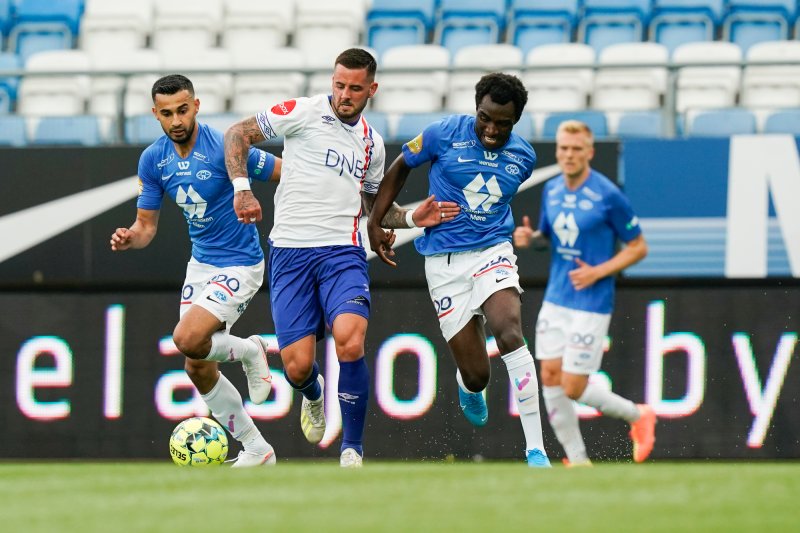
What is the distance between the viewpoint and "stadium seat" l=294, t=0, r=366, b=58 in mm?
15422

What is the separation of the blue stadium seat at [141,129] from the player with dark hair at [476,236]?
13.4ft

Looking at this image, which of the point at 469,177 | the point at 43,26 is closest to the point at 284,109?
the point at 469,177

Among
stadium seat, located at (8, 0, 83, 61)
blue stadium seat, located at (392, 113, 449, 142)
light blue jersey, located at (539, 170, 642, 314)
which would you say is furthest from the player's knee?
stadium seat, located at (8, 0, 83, 61)

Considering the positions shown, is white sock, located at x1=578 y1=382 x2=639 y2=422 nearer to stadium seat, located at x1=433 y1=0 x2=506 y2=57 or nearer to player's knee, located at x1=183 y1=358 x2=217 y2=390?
player's knee, located at x1=183 y1=358 x2=217 y2=390

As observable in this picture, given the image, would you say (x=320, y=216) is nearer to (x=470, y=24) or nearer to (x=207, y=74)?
(x=207, y=74)

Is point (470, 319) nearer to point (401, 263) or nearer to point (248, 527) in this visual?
point (401, 263)

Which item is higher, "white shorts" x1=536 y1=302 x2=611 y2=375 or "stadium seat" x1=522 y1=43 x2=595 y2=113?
"stadium seat" x1=522 y1=43 x2=595 y2=113

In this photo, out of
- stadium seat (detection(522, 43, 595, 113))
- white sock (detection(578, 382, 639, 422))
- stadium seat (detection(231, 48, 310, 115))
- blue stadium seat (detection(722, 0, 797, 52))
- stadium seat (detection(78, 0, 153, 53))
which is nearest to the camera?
white sock (detection(578, 382, 639, 422))

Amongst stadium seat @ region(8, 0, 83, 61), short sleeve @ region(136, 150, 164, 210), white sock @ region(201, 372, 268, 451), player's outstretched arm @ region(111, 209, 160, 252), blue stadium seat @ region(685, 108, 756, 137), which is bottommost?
white sock @ region(201, 372, 268, 451)

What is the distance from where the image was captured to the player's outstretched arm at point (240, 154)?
8.28 metres

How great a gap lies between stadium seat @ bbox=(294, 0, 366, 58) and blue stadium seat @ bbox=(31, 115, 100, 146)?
3445 mm

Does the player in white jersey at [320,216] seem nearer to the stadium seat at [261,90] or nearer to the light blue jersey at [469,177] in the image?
the light blue jersey at [469,177]

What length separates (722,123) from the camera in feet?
40.1

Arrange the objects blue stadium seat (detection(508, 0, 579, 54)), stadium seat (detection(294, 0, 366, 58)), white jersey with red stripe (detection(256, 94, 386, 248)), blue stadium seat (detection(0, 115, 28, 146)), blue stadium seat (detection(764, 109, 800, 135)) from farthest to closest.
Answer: stadium seat (detection(294, 0, 366, 58)) → blue stadium seat (detection(508, 0, 579, 54)) → blue stadium seat (detection(0, 115, 28, 146)) → blue stadium seat (detection(764, 109, 800, 135)) → white jersey with red stripe (detection(256, 94, 386, 248))
